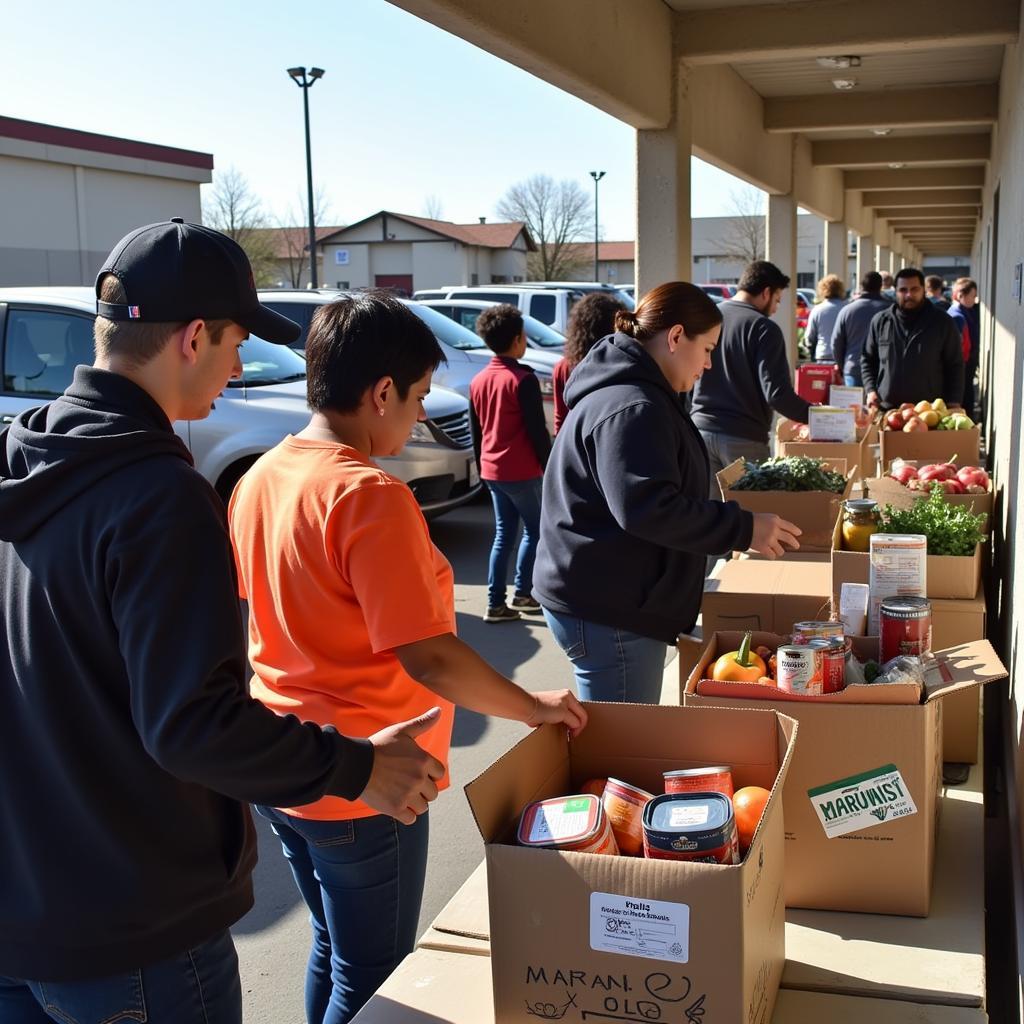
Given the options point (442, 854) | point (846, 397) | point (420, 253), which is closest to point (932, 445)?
point (846, 397)

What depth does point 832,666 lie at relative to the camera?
2.47m

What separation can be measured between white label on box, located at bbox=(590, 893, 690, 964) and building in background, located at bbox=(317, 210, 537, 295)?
195 feet

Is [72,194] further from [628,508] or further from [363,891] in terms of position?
[363,891]

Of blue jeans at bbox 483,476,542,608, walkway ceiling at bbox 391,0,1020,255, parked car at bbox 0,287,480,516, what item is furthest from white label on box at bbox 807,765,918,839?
parked car at bbox 0,287,480,516

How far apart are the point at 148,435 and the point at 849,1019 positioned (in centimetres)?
155

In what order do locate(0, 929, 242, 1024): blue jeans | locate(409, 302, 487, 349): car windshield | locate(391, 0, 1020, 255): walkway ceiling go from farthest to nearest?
locate(409, 302, 487, 349): car windshield → locate(391, 0, 1020, 255): walkway ceiling → locate(0, 929, 242, 1024): blue jeans

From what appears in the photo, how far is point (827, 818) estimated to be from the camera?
2449 mm

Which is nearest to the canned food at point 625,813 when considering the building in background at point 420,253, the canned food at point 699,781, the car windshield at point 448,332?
the canned food at point 699,781

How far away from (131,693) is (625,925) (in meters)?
0.82

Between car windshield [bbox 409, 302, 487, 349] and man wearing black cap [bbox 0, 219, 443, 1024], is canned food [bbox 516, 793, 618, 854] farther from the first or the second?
car windshield [bbox 409, 302, 487, 349]

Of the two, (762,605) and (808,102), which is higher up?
(808,102)

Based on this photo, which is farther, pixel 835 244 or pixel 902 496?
pixel 835 244

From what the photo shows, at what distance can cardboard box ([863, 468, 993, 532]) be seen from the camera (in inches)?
169

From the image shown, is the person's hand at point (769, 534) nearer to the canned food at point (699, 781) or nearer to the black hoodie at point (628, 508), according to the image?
the black hoodie at point (628, 508)
